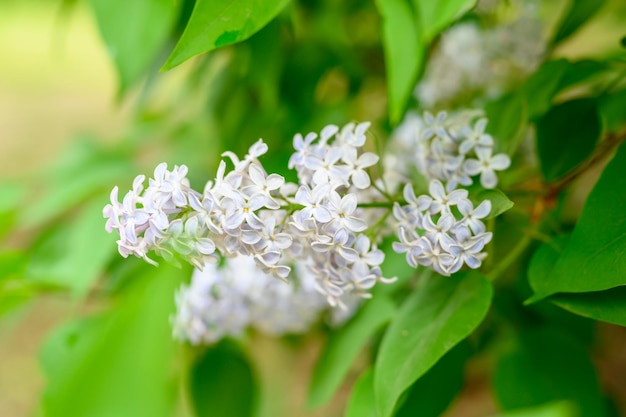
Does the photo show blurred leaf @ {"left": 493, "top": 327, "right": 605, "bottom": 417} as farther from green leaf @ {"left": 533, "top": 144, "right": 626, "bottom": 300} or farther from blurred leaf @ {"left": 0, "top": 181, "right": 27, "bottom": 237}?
blurred leaf @ {"left": 0, "top": 181, "right": 27, "bottom": 237}

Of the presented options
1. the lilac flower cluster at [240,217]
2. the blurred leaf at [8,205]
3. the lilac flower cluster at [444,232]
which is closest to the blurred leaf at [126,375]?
the lilac flower cluster at [240,217]

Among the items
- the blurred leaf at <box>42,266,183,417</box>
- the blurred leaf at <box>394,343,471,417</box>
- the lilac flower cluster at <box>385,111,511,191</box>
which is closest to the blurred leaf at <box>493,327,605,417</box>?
the blurred leaf at <box>394,343,471,417</box>

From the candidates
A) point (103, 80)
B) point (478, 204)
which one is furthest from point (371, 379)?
point (103, 80)

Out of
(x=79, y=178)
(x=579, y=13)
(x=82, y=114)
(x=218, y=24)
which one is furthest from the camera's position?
(x=82, y=114)

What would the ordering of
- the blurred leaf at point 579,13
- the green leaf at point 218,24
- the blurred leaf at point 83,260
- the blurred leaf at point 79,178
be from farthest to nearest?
the blurred leaf at point 79,178
the blurred leaf at point 83,260
the blurred leaf at point 579,13
the green leaf at point 218,24

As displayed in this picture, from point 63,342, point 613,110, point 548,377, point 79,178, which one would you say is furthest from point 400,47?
point 79,178

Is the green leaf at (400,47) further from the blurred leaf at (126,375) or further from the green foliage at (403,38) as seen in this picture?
the blurred leaf at (126,375)

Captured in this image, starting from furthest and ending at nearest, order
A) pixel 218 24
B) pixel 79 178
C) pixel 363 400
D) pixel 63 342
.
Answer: pixel 79 178 < pixel 63 342 < pixel 363 400 < pixel 218 24

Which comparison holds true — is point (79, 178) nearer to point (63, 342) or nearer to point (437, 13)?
point (63, 342)
